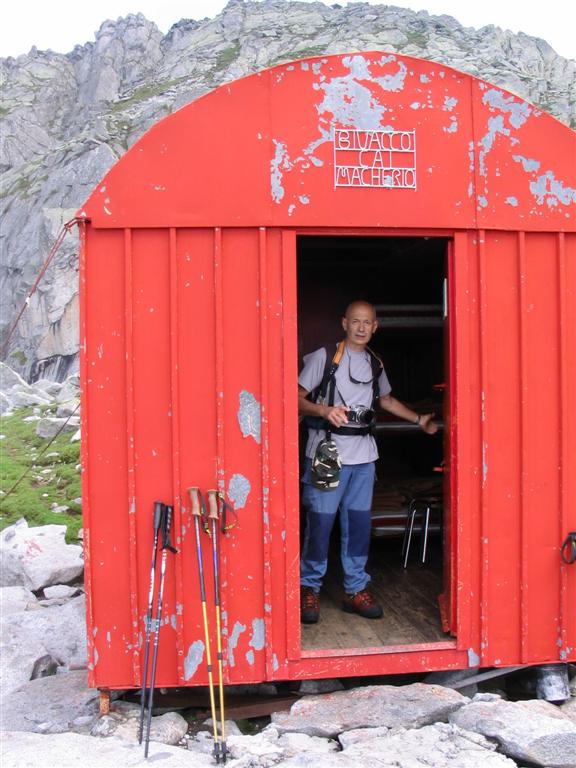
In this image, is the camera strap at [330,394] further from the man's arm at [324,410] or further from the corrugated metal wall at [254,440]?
the corrugated metal wall at [254,440]

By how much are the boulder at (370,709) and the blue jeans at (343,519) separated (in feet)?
3.07

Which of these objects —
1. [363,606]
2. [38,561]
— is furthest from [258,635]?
[38,561]

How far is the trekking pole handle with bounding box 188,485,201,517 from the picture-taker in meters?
4.41

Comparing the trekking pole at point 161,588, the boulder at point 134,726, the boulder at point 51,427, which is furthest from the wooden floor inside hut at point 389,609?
the boulder at point 51,427

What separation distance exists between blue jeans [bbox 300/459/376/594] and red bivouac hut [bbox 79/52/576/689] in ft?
2.07

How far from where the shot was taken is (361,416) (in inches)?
209

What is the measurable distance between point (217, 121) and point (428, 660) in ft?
12.9

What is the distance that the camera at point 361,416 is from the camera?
5.30 meters

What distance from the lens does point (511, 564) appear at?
15.9 ft

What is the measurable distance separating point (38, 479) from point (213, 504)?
1119 cm

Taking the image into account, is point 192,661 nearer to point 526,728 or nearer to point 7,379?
point 526,728

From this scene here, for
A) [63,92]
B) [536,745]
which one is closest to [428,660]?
[536,745]

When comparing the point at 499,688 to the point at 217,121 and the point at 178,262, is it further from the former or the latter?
the point at 217,121

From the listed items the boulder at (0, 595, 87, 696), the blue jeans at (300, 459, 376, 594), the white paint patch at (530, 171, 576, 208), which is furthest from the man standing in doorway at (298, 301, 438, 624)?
the boulder at (0, 595, 87, 696)
